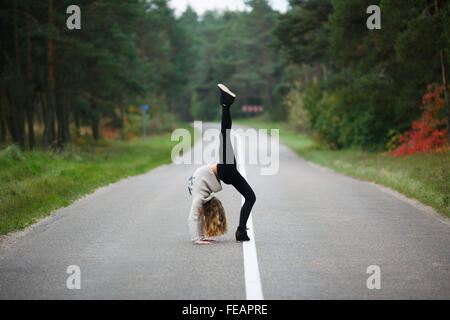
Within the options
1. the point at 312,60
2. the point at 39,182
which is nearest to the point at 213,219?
the point at 39,182

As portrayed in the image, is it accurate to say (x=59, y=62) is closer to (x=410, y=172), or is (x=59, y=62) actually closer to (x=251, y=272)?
(x=410, y=172)

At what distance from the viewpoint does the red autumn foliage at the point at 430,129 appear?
74.7ft

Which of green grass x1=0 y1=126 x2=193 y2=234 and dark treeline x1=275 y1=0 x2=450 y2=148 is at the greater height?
dark treeline x1=275 y1=0 x2=450 y2=148

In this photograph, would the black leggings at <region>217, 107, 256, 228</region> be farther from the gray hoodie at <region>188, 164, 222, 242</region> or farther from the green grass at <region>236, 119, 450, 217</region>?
the green grass at <region>236, 119, 450, 217</region>

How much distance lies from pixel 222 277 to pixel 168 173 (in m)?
15.1

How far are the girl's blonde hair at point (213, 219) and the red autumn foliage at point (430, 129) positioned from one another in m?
15.9

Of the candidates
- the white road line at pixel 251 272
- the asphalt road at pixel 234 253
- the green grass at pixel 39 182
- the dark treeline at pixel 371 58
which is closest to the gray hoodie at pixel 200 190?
the asphalt road at pixel 234 253

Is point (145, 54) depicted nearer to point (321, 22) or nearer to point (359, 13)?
point (321, 22)

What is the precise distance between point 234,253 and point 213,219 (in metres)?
0.79

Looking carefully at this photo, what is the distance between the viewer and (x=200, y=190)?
27.4 feet

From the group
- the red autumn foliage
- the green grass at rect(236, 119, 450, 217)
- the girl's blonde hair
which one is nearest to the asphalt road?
the girl's blonde hair

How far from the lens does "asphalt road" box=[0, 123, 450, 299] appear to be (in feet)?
20.0

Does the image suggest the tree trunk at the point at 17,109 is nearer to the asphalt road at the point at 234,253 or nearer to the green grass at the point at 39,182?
the green grass at the point at 39,182

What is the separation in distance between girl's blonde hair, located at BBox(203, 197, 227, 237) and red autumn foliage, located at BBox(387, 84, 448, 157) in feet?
→ 52.2
